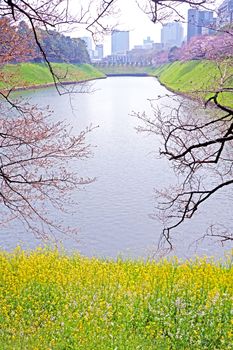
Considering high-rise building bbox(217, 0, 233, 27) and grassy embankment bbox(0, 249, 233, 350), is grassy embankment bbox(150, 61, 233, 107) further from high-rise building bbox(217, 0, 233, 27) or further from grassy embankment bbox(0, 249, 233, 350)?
grassy embankment bbox(0, 249, 233, 350)

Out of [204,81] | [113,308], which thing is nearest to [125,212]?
[204,81]

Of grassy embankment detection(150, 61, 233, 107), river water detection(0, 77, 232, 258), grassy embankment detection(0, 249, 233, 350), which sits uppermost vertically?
grassy embankment detection(150, 61, 233, 107)

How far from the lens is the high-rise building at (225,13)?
524 centimetres

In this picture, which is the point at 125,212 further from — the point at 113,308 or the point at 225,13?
the point at 225,13

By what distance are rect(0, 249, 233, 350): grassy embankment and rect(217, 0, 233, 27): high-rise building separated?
348 centimetres

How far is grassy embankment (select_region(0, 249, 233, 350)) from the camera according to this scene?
5320 millimetres

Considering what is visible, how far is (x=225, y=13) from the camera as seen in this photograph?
5707 mm

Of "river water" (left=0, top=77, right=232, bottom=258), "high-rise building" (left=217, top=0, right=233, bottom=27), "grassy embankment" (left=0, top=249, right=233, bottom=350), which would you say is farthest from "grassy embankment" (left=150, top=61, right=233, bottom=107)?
"grassy embankment" (left=0, top=249, right=233, bottom=350)

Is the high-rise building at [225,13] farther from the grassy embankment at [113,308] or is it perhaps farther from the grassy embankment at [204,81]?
the grassy embankment at [113,308]

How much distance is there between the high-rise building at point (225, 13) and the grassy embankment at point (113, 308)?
348 centimetres

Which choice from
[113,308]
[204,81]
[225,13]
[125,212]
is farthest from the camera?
[204,81]

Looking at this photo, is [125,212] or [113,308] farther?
[125,212]

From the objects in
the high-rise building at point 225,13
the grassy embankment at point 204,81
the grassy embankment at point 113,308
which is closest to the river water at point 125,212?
the grassy embankment at point 204,81

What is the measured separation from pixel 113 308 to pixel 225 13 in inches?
153
